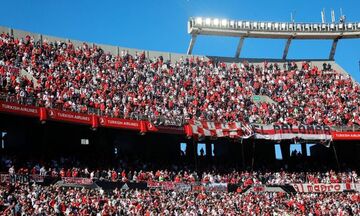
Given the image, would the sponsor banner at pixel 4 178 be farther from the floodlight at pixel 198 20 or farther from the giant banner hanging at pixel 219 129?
the floodlight at pixel 198 20

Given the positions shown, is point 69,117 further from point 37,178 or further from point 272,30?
point 272,30

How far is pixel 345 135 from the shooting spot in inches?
1965

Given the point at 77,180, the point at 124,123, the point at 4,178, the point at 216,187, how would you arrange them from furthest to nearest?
1. the point at 216,187
2. the point at 124,123
3. the point at 77,180
4. the point at 4,178

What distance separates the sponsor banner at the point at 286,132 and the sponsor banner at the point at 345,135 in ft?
4.52

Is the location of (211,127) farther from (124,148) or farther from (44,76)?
(44,76)

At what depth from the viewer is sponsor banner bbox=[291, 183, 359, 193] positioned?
47000 mm

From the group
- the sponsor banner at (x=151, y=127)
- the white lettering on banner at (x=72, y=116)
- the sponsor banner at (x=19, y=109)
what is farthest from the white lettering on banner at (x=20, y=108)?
the sponsor banner at (x=151, y=127)

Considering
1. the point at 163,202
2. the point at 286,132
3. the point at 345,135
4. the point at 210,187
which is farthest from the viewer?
the point at 345,135

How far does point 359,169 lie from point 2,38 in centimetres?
3333

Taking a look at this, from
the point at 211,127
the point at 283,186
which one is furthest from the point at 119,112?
the point at 283,186

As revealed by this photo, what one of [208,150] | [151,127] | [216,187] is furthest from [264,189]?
[151,127]

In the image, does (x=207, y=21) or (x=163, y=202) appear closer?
(x=163, y=202)

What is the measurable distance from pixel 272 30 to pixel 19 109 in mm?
33143

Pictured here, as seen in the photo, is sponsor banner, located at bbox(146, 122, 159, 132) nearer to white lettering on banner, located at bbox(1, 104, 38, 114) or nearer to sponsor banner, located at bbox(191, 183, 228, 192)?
sponsor banner, located at bbox(191, 183, 228, 192)
